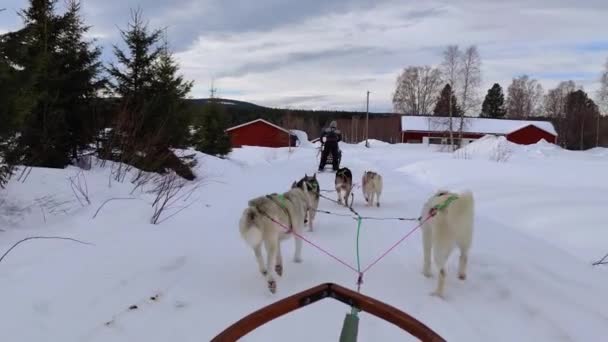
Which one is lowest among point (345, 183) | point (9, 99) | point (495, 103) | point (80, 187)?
point (345, 183)

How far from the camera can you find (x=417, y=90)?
5847cm

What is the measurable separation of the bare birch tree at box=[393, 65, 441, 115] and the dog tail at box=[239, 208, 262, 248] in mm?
55923

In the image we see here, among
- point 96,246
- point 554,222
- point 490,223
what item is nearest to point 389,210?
point 490,223

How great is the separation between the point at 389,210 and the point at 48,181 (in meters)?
5.56

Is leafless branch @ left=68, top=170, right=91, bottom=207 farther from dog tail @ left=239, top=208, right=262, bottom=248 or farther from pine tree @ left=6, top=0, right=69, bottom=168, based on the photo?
dog tail @ left=239, top=208, right=262, bottom=248

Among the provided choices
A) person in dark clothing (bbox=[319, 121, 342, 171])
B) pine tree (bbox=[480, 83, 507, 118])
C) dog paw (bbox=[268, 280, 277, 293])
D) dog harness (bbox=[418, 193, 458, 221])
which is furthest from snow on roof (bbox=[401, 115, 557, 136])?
dog paw (bbox=[268, 280, 277, 293])

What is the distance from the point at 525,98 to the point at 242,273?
71.9m

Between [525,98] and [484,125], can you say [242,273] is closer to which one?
[484,125]

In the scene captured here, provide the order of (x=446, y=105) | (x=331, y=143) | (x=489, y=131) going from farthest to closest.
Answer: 1. (x=489, y=131)
2. (x=446, y=105)
3. (x=331, y=143)

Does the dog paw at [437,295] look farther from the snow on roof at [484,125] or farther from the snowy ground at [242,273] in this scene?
the snow on roof at [484,125]

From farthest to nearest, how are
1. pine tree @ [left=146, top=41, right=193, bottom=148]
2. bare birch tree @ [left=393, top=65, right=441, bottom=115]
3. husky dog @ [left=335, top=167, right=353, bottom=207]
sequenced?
bare birch tree @ [left=393, top=65, right=441, bottom=115]
pine tree @ [left=146, top=41, right=193, bottom=148]
husky dog @ [left=335, top=167, right=353, bottom=207]

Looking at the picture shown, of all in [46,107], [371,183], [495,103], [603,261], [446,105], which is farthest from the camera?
[495,103]

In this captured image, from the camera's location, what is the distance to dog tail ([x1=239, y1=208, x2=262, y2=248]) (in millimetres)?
3570

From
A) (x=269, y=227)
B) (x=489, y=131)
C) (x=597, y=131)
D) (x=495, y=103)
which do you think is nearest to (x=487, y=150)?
(x=269, y=227)
